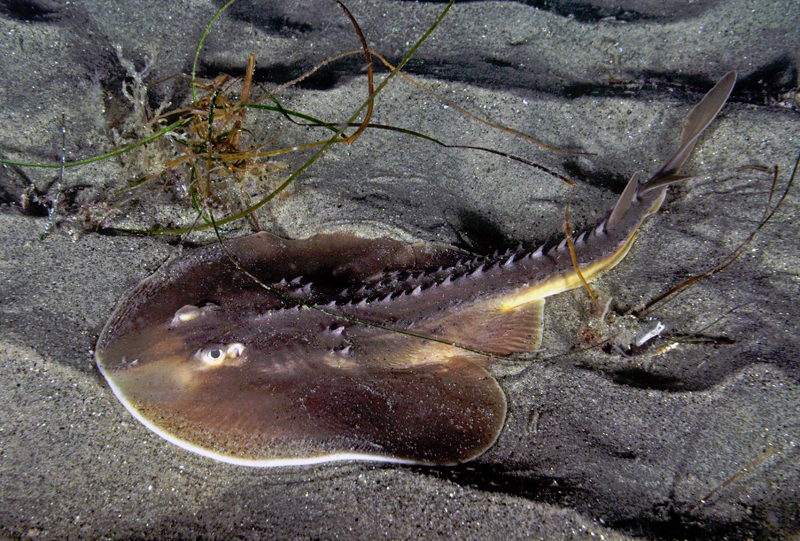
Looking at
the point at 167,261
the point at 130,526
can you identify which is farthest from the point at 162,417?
the point at 167,261

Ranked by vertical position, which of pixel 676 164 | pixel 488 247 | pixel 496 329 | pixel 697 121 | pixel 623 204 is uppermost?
pixel 697 121

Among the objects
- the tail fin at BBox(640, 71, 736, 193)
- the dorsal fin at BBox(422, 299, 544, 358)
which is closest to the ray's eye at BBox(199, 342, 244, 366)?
the dorsal fin at BBox(422, 299, 544, 358)

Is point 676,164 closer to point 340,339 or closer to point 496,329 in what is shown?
point 496,329

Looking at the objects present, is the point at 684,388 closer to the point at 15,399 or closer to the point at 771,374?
the point at 771,374

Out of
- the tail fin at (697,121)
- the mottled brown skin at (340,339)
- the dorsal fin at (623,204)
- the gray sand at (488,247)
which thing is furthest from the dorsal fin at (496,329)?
the tail fin at (697,121)

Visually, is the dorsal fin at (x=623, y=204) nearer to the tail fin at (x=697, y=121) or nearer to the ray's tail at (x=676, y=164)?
the ray's tail at (x=676, y=164)

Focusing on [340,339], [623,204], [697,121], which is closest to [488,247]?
[623,204]
